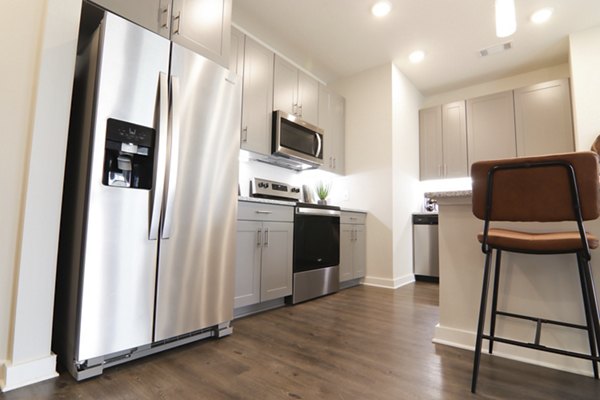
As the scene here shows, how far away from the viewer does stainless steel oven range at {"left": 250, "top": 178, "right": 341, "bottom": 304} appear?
9.31ft

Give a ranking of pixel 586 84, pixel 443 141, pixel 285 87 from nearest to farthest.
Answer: pixel 586 84 → pixel 285 87 → pixel 443 141

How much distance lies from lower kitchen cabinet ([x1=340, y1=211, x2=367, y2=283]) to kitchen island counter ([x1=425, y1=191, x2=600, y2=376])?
1.56m

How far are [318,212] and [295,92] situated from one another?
1.42m

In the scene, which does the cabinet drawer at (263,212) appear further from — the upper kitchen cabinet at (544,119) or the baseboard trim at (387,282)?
the upper kitchen cabinet at (544,119)

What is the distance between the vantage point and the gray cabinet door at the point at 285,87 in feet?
10.4

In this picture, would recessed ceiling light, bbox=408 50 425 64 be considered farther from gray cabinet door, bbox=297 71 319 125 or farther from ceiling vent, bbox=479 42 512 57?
gray cabinet door, bbox=297 71 319 125

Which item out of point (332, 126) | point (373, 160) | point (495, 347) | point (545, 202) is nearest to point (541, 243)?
point (545, 202)

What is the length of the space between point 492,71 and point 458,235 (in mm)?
3404

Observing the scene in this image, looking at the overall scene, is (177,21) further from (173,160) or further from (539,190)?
(539,190)

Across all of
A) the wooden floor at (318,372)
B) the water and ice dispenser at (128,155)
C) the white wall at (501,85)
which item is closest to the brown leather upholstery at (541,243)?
the wooden floor at (318,372)

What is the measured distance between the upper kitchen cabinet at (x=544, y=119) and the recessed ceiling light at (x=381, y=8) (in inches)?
92.0

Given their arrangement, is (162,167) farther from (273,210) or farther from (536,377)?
(536,377)

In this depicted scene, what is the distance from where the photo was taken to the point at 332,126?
402 centimetres

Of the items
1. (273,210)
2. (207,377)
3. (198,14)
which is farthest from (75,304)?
(198,14)
